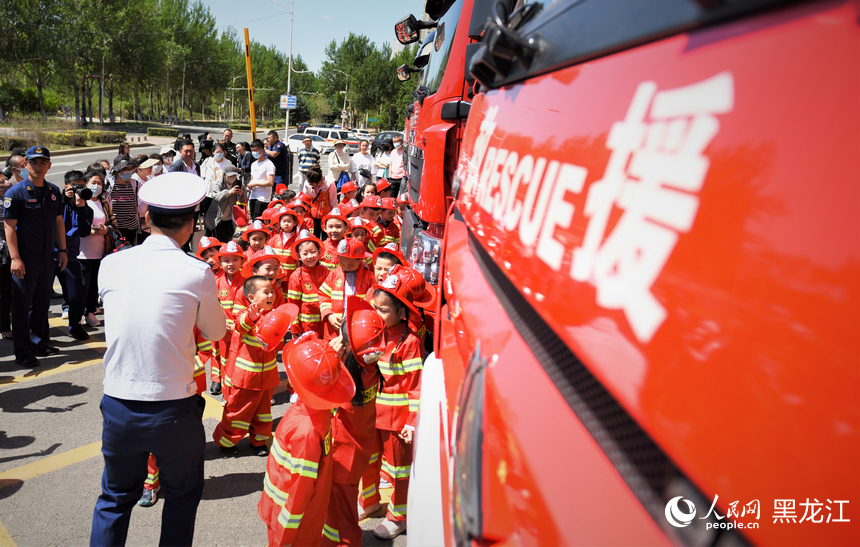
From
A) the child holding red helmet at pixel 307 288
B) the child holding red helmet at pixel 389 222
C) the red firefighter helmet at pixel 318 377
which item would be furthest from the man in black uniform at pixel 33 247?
the red firefighter helmet at pixel 318 377

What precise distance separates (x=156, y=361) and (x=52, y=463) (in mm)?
2308

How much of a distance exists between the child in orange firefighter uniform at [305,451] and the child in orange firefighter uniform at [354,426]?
0.28 m

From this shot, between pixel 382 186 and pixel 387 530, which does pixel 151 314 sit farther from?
pixel 382 186

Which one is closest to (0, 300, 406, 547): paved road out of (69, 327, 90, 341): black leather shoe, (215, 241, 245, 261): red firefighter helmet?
(69, 327, 90, 341): black leather shoe

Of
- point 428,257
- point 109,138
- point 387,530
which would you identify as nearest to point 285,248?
point 428,257

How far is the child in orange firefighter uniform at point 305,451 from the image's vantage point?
236cm

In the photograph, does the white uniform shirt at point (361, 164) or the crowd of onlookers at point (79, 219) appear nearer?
the crowd of onlookers at point (79, 219)

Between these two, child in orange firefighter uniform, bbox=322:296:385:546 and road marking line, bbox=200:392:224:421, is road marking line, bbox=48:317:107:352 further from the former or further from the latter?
child in orange firefighter uniform, bbox=322:296:385:546

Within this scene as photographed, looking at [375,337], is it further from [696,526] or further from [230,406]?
[696,526]

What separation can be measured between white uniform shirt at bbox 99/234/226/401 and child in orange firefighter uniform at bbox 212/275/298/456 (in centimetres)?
118

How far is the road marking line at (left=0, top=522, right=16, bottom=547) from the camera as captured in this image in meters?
2.96

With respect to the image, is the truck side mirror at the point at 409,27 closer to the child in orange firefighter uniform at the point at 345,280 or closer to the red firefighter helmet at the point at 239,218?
the child in orange firefighter uniform at the point at 345,280

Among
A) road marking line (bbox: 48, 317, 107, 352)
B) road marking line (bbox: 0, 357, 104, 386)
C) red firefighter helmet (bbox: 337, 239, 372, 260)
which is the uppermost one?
red firefighter helmet (bbox: 337, 239, 372, 260)

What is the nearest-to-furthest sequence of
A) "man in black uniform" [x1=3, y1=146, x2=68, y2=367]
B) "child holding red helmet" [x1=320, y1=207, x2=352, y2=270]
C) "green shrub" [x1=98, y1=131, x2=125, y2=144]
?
"man in black uniform" [x1=3, y1=146, x2=68, y2=367] → "child holding red helmet" [x1=320, y1=207, x2=352, y2=270] → "green shrub" [x1=98, y1=131, x2=125, y2=144]
